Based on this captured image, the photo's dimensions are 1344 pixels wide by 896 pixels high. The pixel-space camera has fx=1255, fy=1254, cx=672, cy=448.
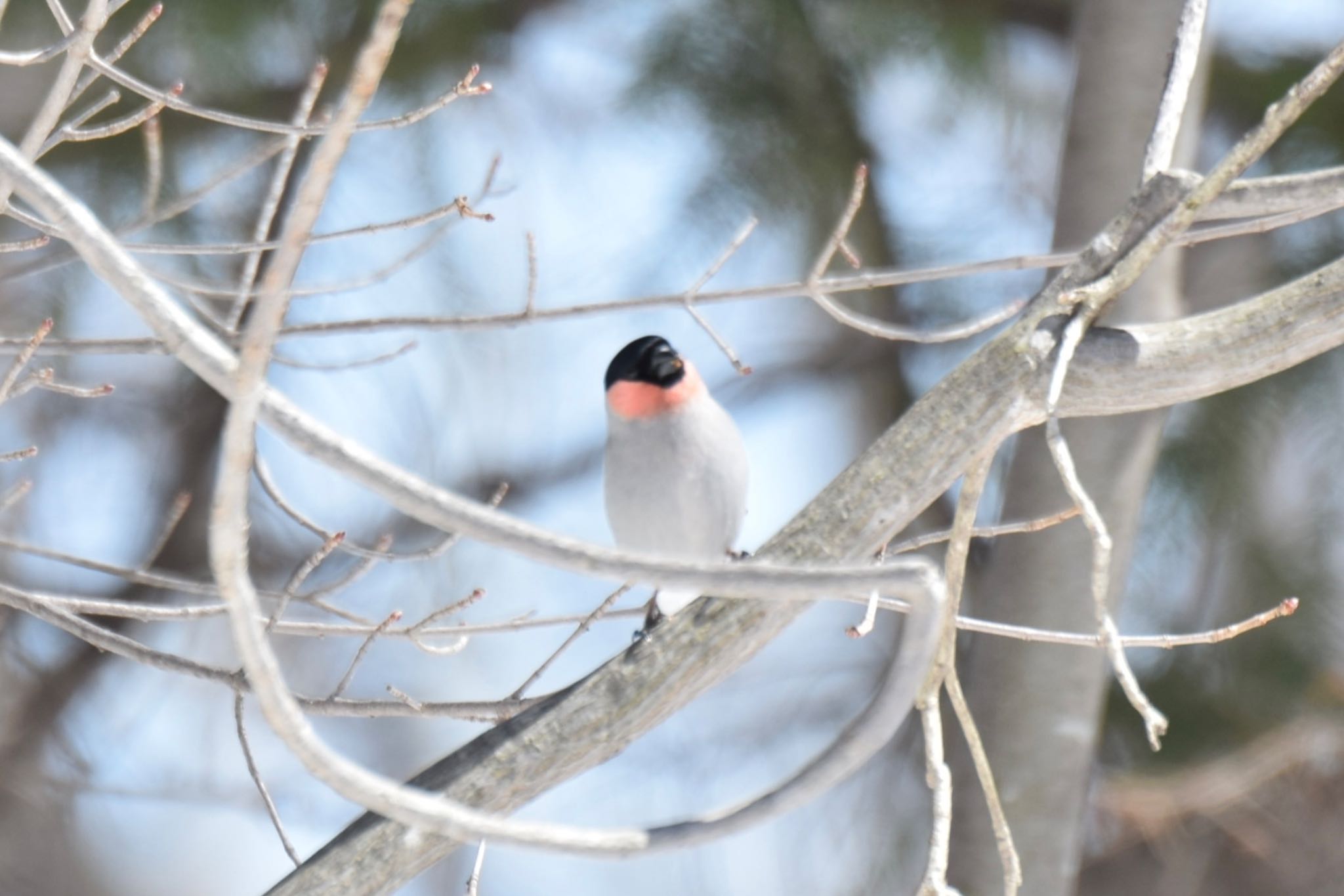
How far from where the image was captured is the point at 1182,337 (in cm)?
90

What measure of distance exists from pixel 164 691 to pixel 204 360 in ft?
8.29

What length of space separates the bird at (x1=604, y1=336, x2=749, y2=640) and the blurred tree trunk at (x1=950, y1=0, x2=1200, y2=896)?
0.57 meters

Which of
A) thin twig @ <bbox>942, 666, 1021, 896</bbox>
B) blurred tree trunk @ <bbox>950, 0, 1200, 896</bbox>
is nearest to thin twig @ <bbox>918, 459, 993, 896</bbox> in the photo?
thin twig @ <bbox>942, 666, 1021, 896</bbox>

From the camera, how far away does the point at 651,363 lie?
1.77 m

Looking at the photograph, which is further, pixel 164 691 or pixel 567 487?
pixel 164 691

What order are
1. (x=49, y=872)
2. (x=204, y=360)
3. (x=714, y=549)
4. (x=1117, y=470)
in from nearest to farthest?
(x=204, y=360), (x=714, y=549), (x=1117, y=470), (x=49, y=872)

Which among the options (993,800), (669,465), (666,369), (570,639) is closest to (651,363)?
(666,369)

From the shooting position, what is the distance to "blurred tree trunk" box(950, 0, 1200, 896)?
197 centimetres

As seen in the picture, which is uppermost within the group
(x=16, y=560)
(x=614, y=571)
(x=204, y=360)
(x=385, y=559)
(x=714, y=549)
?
(x=16, y=560)

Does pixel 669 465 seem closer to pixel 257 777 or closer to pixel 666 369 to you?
pixel 666 369

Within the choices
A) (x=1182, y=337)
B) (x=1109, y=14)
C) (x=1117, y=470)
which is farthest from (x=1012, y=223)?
(x=1182, y=337)

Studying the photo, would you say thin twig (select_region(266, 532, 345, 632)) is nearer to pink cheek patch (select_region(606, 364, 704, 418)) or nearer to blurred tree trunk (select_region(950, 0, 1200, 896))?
pink cheek patch (select_region(606, 364, 704, 418))

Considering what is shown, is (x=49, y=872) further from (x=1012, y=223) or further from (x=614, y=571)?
(x=614, y=571)

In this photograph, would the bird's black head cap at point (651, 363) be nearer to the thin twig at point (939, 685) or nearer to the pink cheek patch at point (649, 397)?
the pink cheek patch at point (649, 397)
